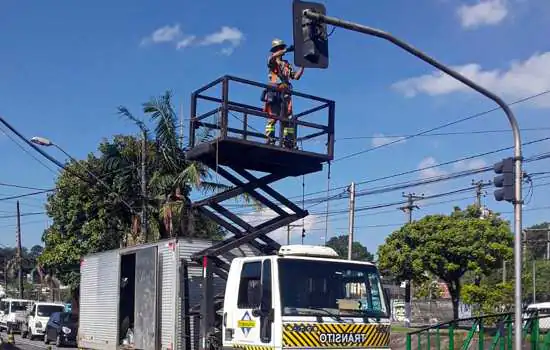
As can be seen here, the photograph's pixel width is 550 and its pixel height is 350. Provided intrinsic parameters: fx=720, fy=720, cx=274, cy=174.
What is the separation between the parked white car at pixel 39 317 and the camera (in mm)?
34906

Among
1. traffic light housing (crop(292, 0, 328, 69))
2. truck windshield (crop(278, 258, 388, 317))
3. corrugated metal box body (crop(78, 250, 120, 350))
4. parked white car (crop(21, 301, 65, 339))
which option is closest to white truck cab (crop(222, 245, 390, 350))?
truck windshield (crop(278, 258, 388, 317))

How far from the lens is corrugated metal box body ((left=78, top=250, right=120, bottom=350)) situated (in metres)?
14.1

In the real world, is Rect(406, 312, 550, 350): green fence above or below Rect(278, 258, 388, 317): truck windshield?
below

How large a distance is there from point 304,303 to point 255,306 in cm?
68

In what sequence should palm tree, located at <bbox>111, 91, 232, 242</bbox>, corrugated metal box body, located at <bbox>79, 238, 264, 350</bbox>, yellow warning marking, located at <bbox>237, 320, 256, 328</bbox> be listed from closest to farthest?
yellow warning marking, located at <bbox>237, 320, 256, 328</bbox> < corrugated metal box body, located at <bbox>79, 238, 264, 350</bbox> < palm tree, located at <bbox>111, 91, 232, 242</bbox>

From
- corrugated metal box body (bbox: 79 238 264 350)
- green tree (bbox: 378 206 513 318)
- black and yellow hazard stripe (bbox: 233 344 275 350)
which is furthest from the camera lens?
green tree (bbox: 378 206 513 318)

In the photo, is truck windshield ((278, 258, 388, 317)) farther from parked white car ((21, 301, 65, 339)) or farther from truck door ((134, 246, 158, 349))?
parked white car ((21, 301, 65, 339))

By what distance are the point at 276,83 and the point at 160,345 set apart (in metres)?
4.87

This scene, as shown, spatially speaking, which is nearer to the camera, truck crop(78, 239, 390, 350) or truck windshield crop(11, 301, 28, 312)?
truck crop(78, 239, 390, 350)

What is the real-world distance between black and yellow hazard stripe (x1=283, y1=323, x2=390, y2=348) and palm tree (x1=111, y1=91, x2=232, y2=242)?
14.2 m

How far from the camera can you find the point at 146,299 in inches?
492

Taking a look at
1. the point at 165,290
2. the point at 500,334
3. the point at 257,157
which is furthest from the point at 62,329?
the point at 500,334

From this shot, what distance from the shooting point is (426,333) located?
50.2 ft

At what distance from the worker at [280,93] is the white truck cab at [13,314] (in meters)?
29.6
